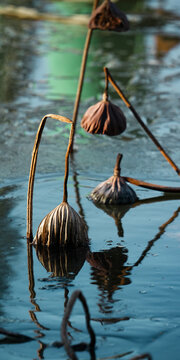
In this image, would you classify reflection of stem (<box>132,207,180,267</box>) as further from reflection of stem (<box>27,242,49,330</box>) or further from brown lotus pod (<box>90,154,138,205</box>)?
reflection of stem (<box>27,242,49,330</box>)

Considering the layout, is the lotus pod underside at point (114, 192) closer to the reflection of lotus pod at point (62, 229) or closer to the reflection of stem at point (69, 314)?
the reflection of lotus pod at point (62, 229)

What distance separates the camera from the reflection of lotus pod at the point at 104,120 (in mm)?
2865

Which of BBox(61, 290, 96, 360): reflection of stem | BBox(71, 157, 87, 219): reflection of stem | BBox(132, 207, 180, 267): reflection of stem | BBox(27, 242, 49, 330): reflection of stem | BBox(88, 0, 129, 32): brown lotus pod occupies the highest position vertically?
BBox(88, 0, 129, 32): brown lotus pod

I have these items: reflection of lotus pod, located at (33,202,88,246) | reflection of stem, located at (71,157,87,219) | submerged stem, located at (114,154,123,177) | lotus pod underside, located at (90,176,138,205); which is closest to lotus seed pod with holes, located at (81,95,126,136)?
submerged stem, located at (114,154,123,177)

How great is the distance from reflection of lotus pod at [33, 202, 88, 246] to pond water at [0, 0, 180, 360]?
55mm

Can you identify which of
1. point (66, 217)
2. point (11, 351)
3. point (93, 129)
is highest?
point (93, 129)

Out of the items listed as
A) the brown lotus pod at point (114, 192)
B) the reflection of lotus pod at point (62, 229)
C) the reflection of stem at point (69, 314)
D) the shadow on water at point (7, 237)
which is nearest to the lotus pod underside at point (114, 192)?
the brown lotus pod at point (114, 192)

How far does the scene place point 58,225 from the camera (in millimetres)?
2490

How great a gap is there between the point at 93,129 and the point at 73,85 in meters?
2.74

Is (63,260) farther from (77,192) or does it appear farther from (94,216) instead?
(77,192)

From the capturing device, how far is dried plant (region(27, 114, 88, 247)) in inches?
97.3

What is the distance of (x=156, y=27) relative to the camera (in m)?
8.12

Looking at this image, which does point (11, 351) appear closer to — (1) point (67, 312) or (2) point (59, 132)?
(1) point (67, 312)

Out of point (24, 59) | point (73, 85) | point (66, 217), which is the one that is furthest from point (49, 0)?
point (66, 217)
